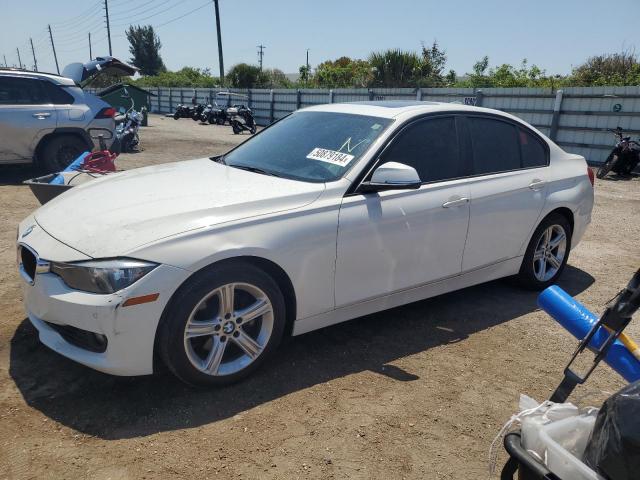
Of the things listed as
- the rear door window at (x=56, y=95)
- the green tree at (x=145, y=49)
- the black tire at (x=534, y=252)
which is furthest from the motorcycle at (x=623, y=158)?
the green tree at (x=145, y=49)

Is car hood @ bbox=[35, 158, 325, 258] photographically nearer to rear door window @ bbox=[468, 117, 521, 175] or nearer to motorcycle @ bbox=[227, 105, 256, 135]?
rear door window @ bbox=[468, 117, 521, 175]

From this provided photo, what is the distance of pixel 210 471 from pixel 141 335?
0.75 m

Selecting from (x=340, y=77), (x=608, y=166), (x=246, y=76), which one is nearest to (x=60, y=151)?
(x=608, y=166)

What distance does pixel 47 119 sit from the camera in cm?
859

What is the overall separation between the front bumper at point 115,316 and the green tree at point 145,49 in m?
82.8

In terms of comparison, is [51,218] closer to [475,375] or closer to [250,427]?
[250,427]

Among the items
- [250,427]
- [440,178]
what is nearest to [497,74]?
[440,178]

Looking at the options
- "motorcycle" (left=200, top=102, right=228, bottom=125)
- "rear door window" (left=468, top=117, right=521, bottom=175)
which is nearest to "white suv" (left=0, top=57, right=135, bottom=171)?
"rear door window" (left=468, top=117, right=521, bottom=175)

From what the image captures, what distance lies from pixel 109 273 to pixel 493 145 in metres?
3.10

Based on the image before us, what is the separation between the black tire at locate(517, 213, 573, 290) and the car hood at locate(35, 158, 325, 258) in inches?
88.1

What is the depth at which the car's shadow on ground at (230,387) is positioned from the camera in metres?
2.74

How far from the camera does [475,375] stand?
3320 millimetres

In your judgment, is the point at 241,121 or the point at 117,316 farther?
the point at 241,121

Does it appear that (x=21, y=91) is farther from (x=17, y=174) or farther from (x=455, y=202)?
(x=455, y=202)
